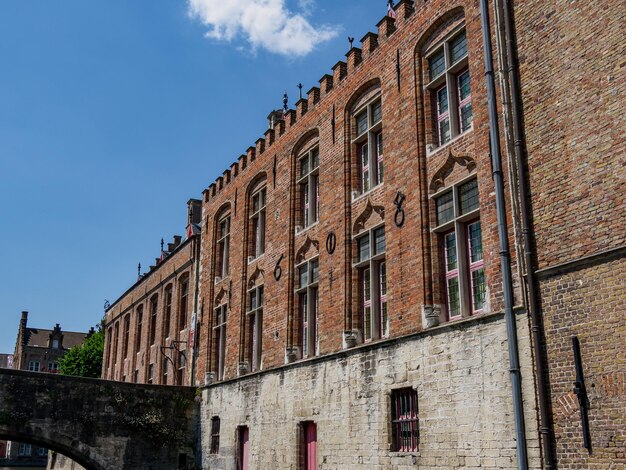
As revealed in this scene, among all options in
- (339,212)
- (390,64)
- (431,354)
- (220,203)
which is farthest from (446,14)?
(220,203)

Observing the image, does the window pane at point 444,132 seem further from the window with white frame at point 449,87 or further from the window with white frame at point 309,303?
the window with white frame at point 309,303

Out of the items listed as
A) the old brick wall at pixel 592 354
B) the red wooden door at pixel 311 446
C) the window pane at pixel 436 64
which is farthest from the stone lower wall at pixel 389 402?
the window pane at pixel 436 64

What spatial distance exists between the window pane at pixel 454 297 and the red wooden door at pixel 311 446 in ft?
17.0

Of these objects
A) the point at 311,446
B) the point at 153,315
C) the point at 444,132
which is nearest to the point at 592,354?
the point at 444,132

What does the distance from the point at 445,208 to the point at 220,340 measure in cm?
1188

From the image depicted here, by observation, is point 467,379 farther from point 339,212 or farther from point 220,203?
point 220,203

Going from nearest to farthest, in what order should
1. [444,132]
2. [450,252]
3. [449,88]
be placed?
[450,252] → [449,88] → [444,132]

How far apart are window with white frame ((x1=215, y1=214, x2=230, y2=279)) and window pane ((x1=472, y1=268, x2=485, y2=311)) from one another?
40.8 ft

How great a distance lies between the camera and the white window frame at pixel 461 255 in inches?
487

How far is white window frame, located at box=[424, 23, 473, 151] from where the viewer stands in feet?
44.1

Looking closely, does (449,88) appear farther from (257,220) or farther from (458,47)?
(257,220)

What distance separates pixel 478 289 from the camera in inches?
484

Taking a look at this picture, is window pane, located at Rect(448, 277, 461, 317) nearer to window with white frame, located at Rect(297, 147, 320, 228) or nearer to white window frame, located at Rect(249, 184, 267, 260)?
window with white frame, located at Rect(297, 147, 320, 228)

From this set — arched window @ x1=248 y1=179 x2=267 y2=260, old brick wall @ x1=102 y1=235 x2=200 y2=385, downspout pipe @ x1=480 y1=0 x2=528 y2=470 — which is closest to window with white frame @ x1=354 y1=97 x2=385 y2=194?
downspout pipe @ x1=480 y1=0 x2=528 y2=470
